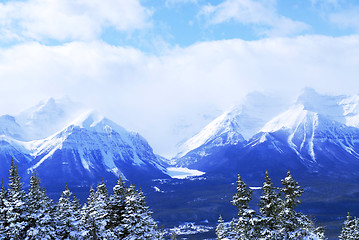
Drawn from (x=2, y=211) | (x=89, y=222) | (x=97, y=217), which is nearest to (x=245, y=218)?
(x=97, y=217)

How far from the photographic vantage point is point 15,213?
43.7m

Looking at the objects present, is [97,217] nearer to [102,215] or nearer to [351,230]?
[102,215]

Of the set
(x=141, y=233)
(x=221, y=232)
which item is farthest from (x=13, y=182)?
(x=221, y=232)

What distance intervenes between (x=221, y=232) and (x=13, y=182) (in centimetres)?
3657

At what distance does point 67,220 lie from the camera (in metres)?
53.0

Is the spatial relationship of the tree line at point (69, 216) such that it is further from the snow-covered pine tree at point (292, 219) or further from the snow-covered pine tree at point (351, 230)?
the snow-covered pine tree at point (351, 230)

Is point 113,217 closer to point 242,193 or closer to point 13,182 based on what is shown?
point 13,182

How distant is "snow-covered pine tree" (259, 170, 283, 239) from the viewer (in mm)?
42969

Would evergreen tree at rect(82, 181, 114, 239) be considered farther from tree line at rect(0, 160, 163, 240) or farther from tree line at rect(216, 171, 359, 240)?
tree line at rect(216, 171, 359, 240)

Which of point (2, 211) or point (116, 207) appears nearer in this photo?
point (2, 211)

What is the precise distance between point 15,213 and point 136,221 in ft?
43.8

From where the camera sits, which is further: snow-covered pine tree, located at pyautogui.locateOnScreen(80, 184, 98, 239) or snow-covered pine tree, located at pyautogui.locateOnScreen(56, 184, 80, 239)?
snow-covered pine tree, located at pyautogui.locateOnScreen(80, 184, 98, 239)

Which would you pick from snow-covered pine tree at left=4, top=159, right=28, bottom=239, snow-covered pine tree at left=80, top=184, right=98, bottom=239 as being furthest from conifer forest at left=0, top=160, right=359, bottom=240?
snow-covered pine tree at left=80, top=184, right=98, bottom=239

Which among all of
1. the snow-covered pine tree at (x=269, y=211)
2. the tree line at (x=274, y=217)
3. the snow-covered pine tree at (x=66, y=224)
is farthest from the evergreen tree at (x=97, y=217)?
the snow-covered pine tree at (x=269, y=211)
